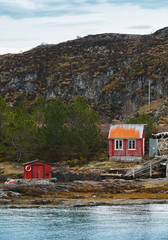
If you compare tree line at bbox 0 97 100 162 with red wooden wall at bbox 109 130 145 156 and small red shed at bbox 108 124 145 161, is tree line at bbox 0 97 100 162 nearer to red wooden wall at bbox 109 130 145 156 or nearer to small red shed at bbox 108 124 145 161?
red wooden wall at bbox 109 130 145 156

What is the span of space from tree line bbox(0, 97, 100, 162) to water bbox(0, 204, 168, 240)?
26493 millimetres

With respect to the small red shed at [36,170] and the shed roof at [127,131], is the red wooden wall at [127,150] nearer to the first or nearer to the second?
the shed roof at [127,131]

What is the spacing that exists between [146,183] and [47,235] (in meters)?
20.4

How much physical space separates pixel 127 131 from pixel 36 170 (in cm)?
1572

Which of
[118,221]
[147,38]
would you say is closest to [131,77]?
[147,38]

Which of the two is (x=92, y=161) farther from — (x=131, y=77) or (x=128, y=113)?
(x=131, y=77)

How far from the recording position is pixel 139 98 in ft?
374

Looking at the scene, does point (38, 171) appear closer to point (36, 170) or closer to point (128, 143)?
point (36, 170)

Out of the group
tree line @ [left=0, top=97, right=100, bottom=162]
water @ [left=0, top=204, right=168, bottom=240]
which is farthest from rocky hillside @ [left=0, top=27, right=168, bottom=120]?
water @ [left=0, top=204, right=168, bottom=240]

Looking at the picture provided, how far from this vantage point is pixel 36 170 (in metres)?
52.7

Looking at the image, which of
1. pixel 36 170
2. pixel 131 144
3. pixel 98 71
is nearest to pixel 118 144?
pixel 131 144

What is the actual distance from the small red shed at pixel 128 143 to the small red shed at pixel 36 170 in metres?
12.4

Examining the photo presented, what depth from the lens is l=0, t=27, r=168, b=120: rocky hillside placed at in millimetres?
117062

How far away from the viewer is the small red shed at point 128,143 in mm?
60688
